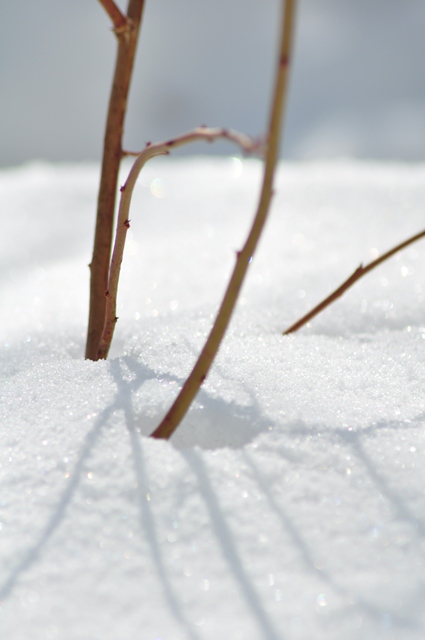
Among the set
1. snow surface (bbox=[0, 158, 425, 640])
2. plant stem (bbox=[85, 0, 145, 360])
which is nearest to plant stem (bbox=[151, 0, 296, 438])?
snow surface (bbox=[0, 158, 425, 640])

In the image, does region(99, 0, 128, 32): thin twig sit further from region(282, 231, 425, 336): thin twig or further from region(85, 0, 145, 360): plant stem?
region(282, 231, 425, 336): thin twig

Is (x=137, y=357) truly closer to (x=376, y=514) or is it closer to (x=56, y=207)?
(x=376, y=514)

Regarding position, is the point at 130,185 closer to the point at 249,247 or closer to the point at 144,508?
the point at 249,247

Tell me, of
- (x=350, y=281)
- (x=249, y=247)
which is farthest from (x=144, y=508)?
(x=350, y=281)

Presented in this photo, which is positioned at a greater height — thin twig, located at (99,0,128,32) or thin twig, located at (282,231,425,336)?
thin twig, located at (99,0,128,32)

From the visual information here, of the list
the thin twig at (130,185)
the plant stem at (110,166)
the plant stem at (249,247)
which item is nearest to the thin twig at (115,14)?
the plant stem at (110,166)

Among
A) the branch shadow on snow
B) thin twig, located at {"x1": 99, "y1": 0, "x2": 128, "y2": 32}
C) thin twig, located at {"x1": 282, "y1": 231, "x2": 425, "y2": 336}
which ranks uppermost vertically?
thin twig, located at {"x1": 99, "y1": 0, "x2": 128, "y2": 32}

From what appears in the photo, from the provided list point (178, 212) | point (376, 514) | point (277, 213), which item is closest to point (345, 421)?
point (376, 514)
